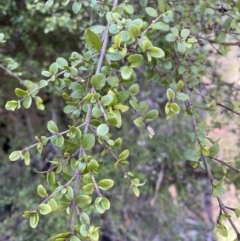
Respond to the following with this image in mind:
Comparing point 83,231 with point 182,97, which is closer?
point 83,231

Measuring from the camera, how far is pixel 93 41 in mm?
411

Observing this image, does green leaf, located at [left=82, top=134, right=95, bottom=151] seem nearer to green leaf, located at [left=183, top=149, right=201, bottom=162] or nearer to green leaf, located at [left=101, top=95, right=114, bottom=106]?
green leaf, located at [left=101, top=95, right=114, bottom=106]

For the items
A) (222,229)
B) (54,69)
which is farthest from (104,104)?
(222,229)

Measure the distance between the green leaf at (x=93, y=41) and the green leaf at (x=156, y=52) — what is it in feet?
0.20

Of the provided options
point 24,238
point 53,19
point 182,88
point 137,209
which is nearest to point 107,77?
point 182,88

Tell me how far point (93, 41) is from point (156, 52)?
3.0 inches

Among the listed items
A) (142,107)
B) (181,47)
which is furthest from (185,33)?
(142,107)

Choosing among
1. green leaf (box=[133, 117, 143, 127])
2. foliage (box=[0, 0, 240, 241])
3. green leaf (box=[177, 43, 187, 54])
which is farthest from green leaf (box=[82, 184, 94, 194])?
green leaf (box=[177, 43, 187, 54])

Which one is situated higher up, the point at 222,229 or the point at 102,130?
the point at 102,130

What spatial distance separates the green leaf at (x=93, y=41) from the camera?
0.40m

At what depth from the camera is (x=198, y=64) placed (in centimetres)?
59

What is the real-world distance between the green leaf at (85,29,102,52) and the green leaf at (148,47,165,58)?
0.06 meters

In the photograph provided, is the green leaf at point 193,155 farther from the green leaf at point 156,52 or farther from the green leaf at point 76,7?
the green leaf at point 76,7

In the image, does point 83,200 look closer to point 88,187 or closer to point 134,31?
point 88,187
